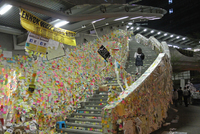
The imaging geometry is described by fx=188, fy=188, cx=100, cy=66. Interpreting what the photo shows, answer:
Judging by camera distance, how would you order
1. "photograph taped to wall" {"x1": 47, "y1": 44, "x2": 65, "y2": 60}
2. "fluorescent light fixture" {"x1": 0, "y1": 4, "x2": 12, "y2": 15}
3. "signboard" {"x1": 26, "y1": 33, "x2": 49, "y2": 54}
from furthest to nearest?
"photograph taped to wall" {"x1": 47, "y1": 44, "x2": 65, "y2": 60}
"signboard" {"x1": 26, "y1": 33, "x2": 49, "y2": 54}
"fluorescent light fixture" {"x1": 0, "y1": 4, "x2": 12, "y2": 15}

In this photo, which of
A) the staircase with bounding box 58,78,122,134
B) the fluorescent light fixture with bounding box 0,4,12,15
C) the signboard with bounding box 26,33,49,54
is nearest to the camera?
the fluorescent light fixture with bounding box 0,4,12,15

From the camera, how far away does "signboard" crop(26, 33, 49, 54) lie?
5949 mm

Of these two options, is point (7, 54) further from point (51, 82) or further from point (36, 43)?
point (51, 82)

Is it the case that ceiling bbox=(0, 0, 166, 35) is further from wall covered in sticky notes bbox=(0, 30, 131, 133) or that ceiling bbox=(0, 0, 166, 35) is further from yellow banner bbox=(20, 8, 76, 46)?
wall covered in sticky notes bbox=(0, 30, 131, 133)

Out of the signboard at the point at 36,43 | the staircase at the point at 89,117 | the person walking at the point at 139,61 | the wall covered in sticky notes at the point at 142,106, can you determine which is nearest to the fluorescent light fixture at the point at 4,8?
the signboard at the point at 36,43

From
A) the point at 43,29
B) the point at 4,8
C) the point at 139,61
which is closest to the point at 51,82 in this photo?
the point at 43,29

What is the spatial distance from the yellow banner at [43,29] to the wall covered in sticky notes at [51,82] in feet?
4.02

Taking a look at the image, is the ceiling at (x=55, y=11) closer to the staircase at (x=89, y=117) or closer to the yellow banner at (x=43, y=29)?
the yellow banner at (x=43, y=29)

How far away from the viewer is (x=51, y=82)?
25.2 feet

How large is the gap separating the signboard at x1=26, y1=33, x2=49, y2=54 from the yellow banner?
226 millimetres

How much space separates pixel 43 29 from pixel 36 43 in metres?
0.52

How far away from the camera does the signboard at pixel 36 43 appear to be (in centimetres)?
595

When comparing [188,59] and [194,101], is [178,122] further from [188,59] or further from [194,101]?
[188,59]

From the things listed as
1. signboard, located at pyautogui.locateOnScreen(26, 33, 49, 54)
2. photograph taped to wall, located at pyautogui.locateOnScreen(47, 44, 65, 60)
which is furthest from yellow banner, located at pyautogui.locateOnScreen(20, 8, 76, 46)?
photograph taped to wall, located at pyautogui.locateOnScreen(47, 44, 65, 60)
